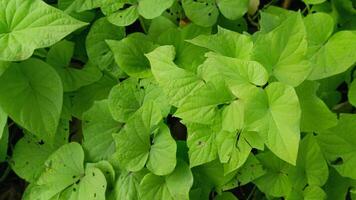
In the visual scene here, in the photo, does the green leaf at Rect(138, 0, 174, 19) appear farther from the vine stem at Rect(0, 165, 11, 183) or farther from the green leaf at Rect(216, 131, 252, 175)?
the vine stem at Rect(0, 165, 11, 183)

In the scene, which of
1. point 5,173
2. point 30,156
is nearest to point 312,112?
point 30,156

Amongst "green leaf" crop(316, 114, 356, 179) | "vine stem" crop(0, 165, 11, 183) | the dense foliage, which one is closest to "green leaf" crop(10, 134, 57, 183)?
the dense foliage

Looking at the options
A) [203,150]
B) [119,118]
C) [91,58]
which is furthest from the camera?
[91,58]

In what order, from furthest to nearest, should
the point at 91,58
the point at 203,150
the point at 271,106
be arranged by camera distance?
the point at 91,58 → the point at 203,150 → the point at 271,106

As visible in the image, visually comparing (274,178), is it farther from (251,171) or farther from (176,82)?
(176,82)

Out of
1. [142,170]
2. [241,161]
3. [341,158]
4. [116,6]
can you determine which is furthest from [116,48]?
[341,158]

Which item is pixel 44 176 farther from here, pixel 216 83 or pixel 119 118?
pixel 216 83

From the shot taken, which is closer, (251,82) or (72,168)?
(251,82)

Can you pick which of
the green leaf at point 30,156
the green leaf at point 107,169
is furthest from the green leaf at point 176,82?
the green leaf at point 30,156
